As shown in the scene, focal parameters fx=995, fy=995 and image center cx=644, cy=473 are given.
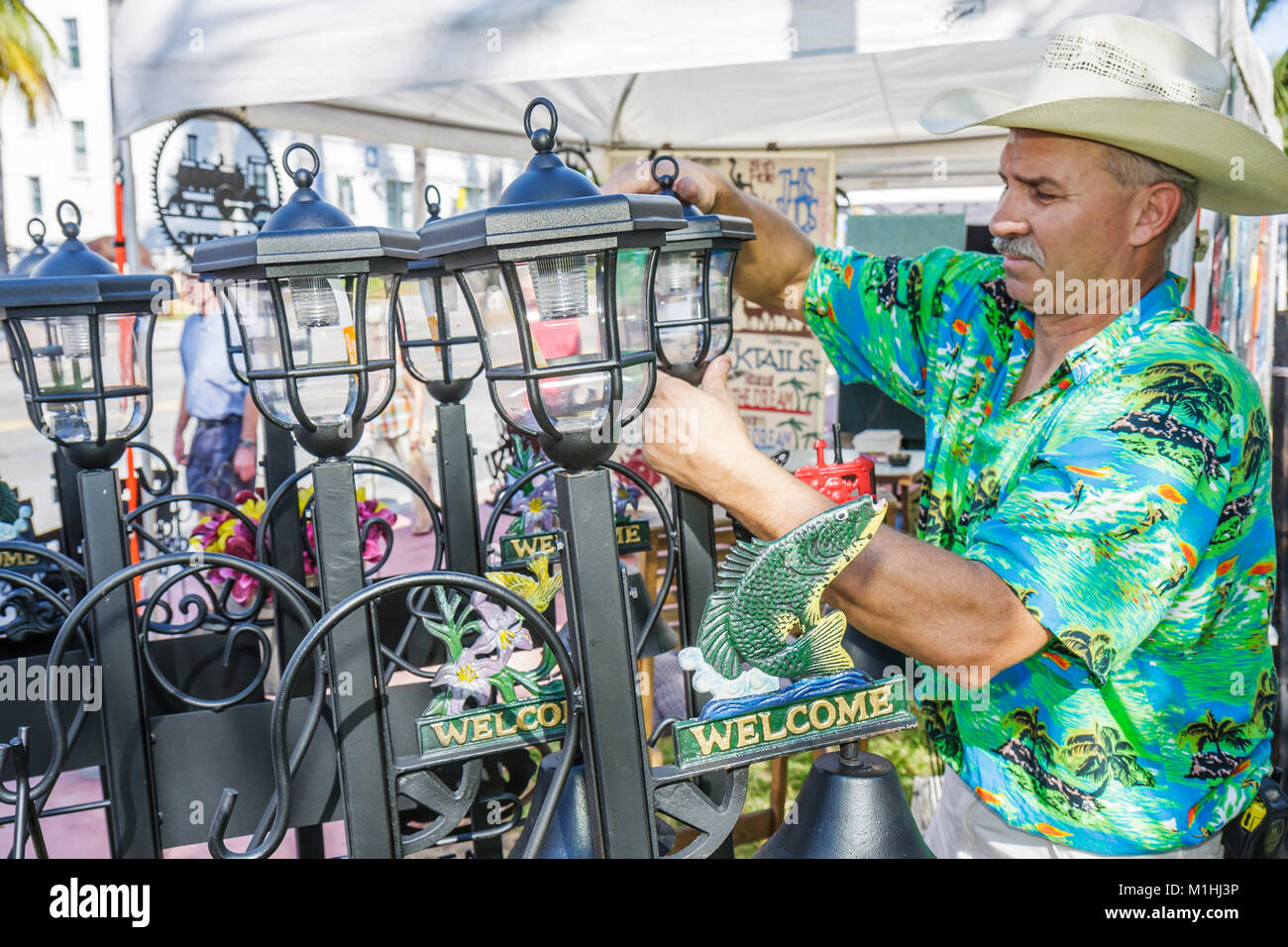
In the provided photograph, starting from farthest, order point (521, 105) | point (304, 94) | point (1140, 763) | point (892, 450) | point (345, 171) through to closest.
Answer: point (892, 450)
point (345, 171)
point (521, 105)
point (304, 94)
point (1140, 763)

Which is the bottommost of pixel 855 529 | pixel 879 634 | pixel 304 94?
pixel 879 634

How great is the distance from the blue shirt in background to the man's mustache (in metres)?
4.10

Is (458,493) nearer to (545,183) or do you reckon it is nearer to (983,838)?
(545,183)

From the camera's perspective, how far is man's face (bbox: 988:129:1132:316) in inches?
60.1

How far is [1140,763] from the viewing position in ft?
4.87

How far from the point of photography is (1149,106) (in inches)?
57.1

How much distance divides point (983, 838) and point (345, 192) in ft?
14.9

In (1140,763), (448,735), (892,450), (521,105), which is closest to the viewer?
(448,735)

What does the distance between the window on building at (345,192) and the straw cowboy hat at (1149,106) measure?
413 centimetres

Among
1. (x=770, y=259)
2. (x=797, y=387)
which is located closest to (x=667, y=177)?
(x=770, y=259)

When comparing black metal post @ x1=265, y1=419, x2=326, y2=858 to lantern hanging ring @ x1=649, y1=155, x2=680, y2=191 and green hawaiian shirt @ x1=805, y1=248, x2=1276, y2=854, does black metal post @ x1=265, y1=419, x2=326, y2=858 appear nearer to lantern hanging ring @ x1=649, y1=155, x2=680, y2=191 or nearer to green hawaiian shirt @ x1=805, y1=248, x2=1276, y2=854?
lantern hanging ring @ x1=649, y1=155, x2=680, y2=191
